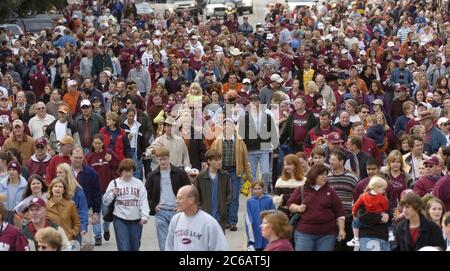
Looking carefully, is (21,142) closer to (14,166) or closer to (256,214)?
(14,166)

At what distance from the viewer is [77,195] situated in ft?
49.9

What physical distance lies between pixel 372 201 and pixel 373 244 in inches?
16.9

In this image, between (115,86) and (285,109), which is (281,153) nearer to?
(285,109)

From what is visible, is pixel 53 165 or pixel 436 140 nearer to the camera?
pixel 53 165

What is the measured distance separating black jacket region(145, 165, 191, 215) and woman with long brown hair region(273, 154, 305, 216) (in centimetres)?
113

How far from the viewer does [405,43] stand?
3575cm

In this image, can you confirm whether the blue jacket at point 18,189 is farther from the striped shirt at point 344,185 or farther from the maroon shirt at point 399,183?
the maroon shirt at point 399,183

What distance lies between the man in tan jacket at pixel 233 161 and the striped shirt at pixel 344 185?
3.39 meters

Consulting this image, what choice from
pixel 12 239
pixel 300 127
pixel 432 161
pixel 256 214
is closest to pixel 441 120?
pixel 300 127

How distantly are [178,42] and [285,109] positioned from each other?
1322cm

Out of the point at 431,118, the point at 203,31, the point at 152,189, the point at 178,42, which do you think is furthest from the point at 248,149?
the point at 203,31

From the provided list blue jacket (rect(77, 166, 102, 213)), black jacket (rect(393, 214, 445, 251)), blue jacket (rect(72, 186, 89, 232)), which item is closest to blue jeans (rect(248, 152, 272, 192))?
blue jacket (rect(77, 166, 102, 213))

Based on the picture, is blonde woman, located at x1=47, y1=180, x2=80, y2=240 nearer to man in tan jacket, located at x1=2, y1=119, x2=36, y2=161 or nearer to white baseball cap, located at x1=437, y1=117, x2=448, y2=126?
man in tan jacket, located at x1=2, y1=119, x2=36, y2=161

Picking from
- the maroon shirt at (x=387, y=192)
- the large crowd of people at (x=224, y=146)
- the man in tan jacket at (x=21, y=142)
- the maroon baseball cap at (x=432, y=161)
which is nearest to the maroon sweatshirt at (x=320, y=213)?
the large crowd of people at (x=224, y=146)
